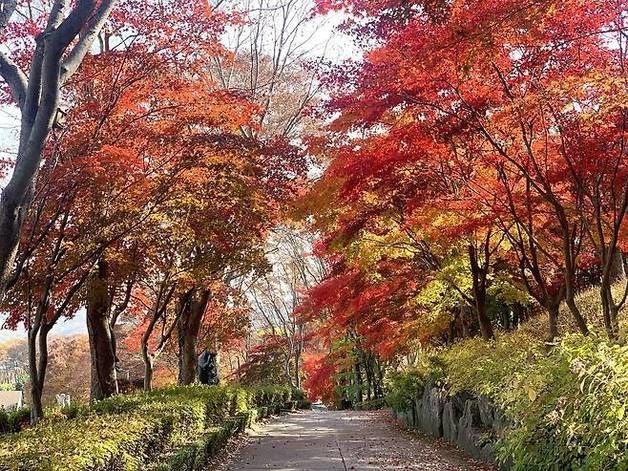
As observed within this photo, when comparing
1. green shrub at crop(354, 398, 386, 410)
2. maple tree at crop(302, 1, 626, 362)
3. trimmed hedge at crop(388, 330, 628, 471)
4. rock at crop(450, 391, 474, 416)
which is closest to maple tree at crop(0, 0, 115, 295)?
maple tree at crop(302, 1, 626, 362)

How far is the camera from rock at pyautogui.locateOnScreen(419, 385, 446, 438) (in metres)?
12.3

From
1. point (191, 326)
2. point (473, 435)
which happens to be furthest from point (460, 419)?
point (191, 326)

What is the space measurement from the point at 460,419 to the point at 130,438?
20.2 feet

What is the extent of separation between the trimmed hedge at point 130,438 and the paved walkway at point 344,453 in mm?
752

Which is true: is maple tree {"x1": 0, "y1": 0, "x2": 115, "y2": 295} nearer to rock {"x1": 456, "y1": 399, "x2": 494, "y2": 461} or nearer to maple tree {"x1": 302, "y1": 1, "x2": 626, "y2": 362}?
maple tree {"x1": 302, "y1": 1, "x2": 626, "y2": 362}

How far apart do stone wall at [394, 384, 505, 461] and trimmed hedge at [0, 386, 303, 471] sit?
3991mm

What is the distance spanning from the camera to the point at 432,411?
1298cm

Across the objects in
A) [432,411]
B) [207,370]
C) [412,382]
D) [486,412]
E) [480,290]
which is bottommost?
[432,411]

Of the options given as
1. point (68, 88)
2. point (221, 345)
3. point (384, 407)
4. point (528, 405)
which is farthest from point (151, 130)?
point (384, 407)

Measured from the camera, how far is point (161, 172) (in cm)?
1127

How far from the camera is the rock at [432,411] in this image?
12.3 meters

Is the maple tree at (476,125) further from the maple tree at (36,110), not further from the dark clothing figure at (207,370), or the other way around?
the dark clothing figure at (207,370)

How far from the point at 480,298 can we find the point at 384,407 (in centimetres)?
1812

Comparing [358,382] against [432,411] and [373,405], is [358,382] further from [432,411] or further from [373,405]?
[432,411]
